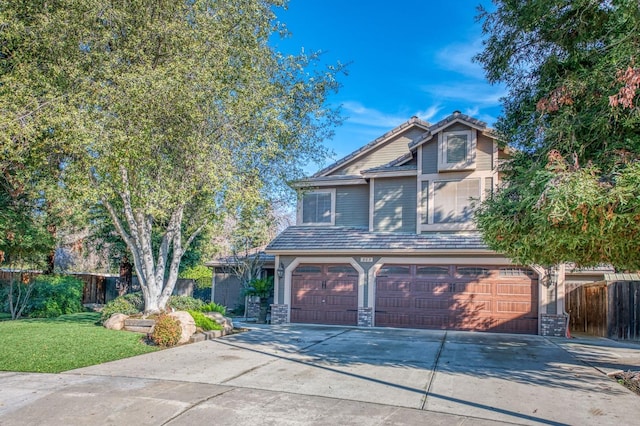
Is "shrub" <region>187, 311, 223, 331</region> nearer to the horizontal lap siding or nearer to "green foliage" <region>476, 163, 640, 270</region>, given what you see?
"green foliage" <region>476, 163, 640, 270</region>

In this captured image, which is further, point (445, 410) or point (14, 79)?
point (14, 79)

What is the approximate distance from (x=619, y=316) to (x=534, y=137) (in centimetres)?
847

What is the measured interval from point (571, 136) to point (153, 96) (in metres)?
8.02

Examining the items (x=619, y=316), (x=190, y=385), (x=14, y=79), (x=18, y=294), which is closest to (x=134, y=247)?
(x=14, y=79)

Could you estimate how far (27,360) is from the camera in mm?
7617

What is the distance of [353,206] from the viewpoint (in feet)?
52.7

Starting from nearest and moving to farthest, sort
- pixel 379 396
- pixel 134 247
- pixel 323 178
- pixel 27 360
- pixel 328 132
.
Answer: pixel 379 396 < pixel 27 360 < pixel 134 247 < pixel 328 132 < pixel 323 178

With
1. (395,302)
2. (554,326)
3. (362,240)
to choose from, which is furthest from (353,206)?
(554,326)

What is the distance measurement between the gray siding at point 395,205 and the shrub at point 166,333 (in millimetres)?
7716

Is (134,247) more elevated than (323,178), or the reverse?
(323,178)

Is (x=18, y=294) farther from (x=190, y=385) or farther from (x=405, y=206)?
(x=405, y=206)

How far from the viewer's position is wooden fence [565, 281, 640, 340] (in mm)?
Answer: 12516

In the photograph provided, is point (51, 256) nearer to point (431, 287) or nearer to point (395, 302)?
point (395, 302)

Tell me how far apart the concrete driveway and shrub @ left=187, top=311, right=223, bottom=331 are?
5.17 feet
